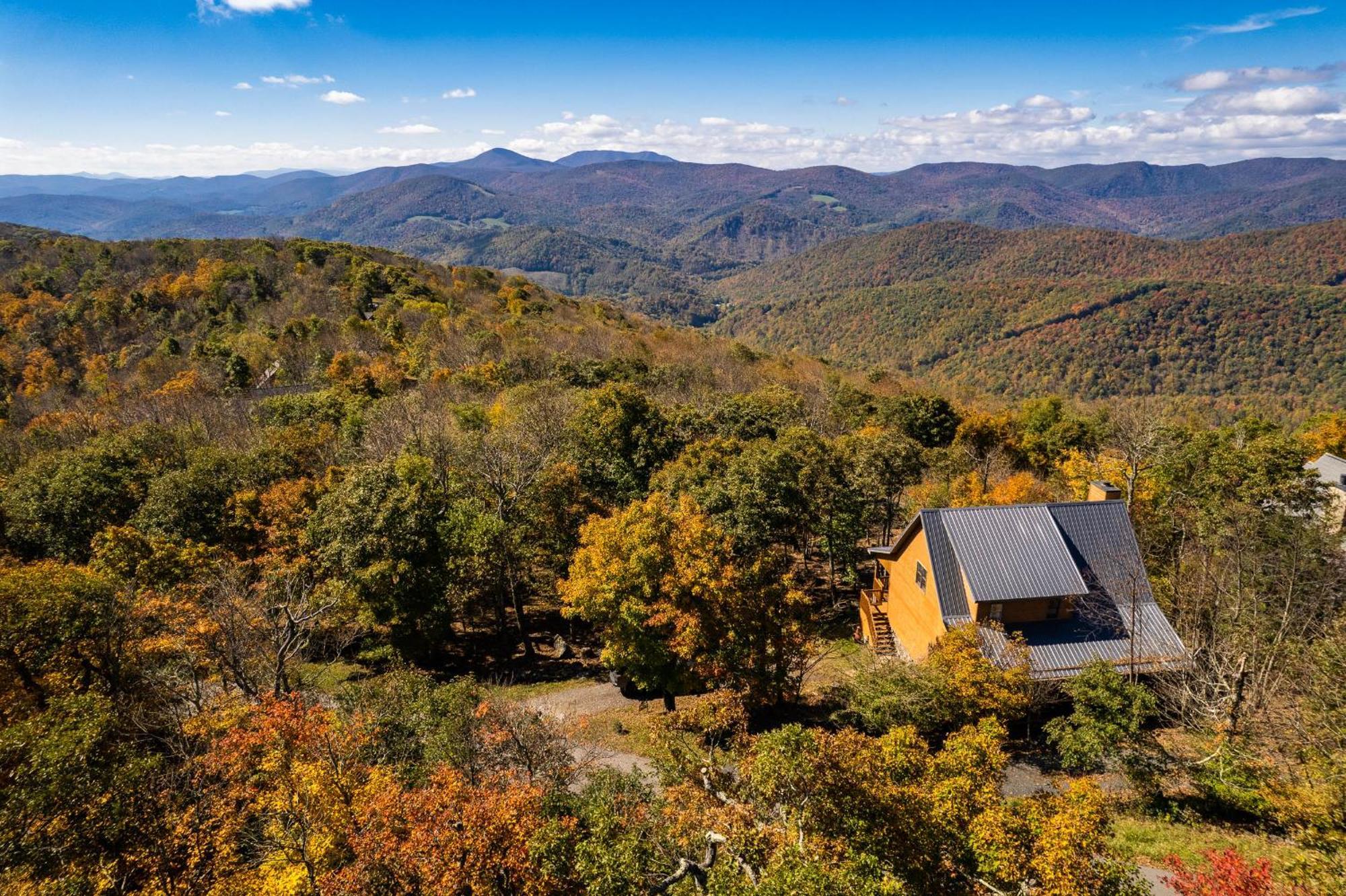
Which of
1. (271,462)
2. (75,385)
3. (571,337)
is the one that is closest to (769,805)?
(271,462)

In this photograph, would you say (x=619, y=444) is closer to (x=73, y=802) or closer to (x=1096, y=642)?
(x=1096, y=642)

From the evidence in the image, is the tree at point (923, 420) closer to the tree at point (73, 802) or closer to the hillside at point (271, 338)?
the hillside at point (271, 338)

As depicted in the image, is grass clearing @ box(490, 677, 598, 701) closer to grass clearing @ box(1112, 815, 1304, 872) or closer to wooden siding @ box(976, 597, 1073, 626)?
wooden siding @ box(976, 597, 1073, 626)

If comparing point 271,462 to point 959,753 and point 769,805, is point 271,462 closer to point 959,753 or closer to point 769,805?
point 769,805

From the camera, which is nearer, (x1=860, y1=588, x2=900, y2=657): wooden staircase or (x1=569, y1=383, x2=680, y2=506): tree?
(x1=860, y1=588, x2=900, y2=657): wooden staircase

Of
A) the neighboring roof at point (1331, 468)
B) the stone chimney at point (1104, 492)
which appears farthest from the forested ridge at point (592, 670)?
the neighboring roof at point (1331, 468)

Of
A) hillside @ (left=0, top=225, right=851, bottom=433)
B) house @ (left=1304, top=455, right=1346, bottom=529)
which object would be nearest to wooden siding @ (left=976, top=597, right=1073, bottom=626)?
house @ (left=1304, top=455, right=1346, bottom=529)
